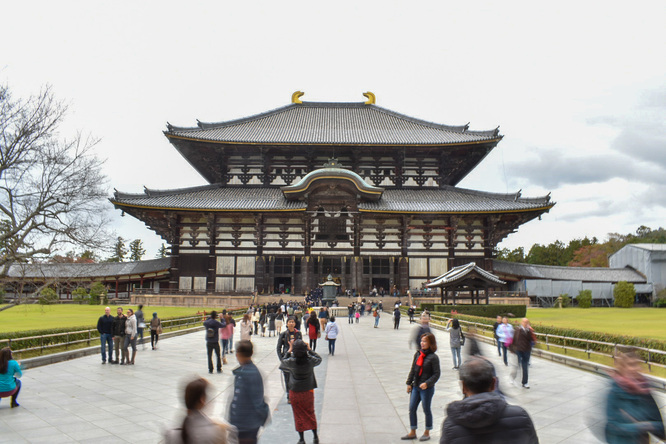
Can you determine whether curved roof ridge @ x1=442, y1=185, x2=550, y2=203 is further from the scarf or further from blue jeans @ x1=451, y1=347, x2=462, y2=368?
the scarf

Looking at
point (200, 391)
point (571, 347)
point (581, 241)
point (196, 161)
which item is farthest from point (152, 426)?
point (581, 241)

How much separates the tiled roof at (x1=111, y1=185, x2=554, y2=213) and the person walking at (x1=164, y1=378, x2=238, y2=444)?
39118mm

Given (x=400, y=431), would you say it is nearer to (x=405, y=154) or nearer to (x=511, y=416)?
(x=511, y=416)

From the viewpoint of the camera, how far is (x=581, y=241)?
294 feet

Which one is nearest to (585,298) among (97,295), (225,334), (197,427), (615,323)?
(615,323)

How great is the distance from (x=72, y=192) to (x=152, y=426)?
34.3 feet

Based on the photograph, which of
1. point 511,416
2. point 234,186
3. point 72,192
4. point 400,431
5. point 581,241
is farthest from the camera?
point 581,241

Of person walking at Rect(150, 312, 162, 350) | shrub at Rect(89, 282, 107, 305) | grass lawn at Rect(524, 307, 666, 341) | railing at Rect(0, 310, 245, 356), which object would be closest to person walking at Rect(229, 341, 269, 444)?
railing at Rect(0, 310, 245, 356)

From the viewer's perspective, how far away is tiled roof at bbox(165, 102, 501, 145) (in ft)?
159

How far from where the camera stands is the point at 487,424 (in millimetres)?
3354

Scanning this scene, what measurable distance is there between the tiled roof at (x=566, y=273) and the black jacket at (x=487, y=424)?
47629 millimetres

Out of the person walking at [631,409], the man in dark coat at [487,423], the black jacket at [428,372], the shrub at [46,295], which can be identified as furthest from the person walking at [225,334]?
the man in dark coat at [487,423]

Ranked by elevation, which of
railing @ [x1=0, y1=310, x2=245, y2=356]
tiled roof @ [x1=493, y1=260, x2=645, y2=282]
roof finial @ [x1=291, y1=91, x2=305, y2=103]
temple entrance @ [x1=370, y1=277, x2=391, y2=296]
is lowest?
railing @ [x1=0, y1=310, x2=245, y2=356]

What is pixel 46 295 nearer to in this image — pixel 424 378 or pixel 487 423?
pixel 424 378
